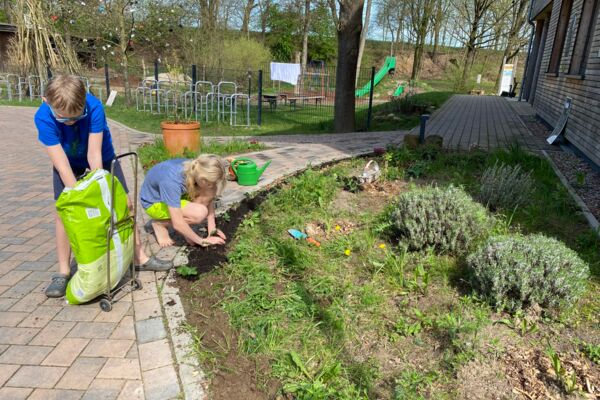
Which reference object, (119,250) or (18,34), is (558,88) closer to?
(119,250)

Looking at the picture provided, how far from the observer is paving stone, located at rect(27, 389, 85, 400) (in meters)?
1.94

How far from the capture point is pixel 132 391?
1986 mm

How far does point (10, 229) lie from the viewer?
387cm

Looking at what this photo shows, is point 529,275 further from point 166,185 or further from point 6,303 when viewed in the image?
point 6,303

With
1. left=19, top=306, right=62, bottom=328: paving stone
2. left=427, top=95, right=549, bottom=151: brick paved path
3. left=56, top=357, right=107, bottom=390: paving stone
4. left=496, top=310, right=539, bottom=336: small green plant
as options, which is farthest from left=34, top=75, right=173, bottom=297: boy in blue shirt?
left=427, top=95, right=549, bottom=151: brick paved path

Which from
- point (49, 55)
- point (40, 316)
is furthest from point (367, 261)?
point (49, 55)

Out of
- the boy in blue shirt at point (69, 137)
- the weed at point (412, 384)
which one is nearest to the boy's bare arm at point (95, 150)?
the boy in blue shirt at point (69, 137)

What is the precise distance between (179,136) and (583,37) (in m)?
8.45

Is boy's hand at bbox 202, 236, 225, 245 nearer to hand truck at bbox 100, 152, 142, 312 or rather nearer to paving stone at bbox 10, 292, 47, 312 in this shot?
hand truck at bbox 100, 152, 142, 312

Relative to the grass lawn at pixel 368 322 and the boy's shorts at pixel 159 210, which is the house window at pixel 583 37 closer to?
the grass lawn at pixel 368 322

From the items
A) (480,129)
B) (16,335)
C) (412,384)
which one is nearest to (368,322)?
(412,384)

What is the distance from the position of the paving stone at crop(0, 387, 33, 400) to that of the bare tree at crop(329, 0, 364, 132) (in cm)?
897

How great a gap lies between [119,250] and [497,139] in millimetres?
7902

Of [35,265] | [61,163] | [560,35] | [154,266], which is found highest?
[560,35]
